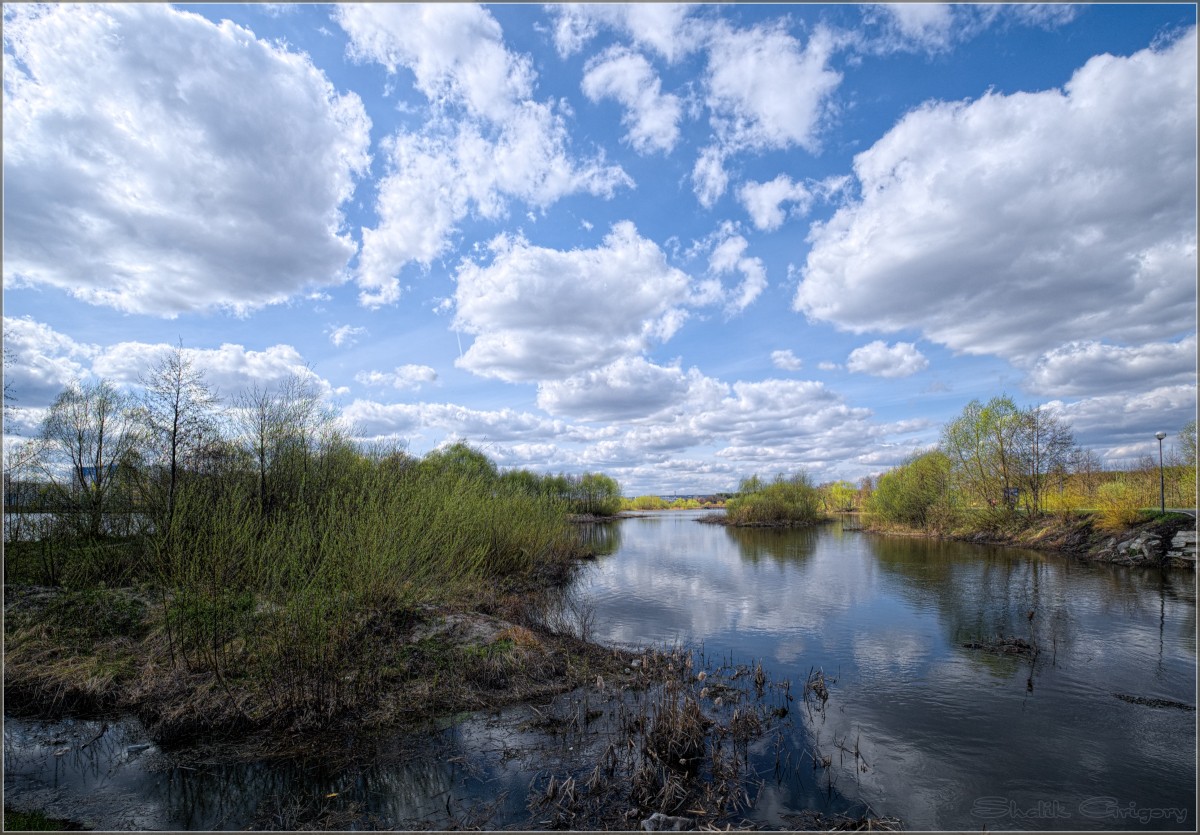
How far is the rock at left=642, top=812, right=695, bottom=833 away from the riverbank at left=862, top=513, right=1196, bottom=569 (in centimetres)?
2660

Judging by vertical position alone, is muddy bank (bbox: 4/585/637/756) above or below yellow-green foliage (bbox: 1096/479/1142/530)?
below

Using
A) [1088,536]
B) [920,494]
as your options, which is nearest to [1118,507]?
[1088,536]

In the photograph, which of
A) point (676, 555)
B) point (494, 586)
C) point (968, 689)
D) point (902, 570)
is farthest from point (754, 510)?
point (968, 689)

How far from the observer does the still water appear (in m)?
5.66

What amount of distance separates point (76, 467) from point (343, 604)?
1436 centimetres

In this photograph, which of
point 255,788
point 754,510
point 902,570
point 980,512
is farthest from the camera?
point 754,510

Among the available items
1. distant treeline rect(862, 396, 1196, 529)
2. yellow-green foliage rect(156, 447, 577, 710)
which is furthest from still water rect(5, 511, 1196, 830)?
distant treeline rect(862, 396, 1196, 529)

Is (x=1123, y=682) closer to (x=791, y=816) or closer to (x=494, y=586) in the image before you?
(x=791, y=816)

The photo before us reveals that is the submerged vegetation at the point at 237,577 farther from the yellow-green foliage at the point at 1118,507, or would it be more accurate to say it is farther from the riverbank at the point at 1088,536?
the yellow-green foliage at the point at 1118,507

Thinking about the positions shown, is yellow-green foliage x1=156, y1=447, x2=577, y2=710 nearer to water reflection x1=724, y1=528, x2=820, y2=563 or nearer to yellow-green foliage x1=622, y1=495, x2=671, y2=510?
water reflection x1=724, y1=528, x2=820, y2=563

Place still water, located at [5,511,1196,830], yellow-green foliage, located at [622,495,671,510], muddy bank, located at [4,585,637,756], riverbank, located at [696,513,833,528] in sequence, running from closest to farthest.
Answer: still water, located at [5,511,1196,830]
muddy bank, located at [4,585,637,756]
riverbank, located at [696,513,833,528]
yellow-green foliage, located at [622,495,671,510]

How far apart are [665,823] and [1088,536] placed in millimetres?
31704

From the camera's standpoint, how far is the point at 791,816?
546cm

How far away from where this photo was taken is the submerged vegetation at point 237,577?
749 cm
